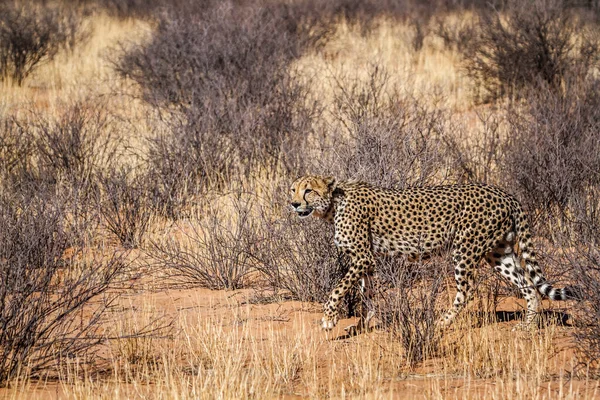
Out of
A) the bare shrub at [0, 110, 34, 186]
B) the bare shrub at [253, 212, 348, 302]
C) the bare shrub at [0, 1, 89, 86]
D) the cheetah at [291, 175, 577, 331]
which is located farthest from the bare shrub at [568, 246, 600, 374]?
the bare shrub at [0, 1, 89, 86]

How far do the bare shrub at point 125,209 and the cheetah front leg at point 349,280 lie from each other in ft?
7.79

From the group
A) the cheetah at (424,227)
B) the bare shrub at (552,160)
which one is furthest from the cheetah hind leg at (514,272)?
the bare shrub at (552,160)

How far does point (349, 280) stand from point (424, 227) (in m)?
0.48

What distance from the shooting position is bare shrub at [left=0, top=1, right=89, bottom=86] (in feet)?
43.2

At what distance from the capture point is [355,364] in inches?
171

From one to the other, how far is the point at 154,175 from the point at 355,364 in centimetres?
397

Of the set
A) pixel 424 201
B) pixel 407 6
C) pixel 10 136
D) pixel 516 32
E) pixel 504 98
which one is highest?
pixel 407 6

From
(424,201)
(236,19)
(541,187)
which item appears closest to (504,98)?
(236,19)

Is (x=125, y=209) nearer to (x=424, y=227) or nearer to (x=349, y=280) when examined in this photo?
(x=349, y=280)

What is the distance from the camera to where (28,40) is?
44.3 ft

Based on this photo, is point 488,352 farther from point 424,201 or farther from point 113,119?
point 113,119

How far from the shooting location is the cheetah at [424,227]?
5.09 m

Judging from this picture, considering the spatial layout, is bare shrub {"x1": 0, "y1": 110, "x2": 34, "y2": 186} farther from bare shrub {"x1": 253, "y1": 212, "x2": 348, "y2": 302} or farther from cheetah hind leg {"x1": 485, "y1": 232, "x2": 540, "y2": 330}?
cheetah hind leg {"x1": 485, "y1": 232, "x2": 540, "y2": 330}

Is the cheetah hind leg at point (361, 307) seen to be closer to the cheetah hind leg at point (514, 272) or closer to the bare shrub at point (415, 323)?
the bare shrub at point (415, 323)
